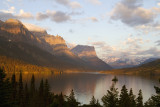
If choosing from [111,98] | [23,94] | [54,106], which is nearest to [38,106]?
[23,94]

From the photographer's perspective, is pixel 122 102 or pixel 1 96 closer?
pixel 1 96

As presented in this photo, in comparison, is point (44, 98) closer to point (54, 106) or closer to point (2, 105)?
point (54, 106)

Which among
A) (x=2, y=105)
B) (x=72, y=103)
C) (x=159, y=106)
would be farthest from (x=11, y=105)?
(x=72, y=103)

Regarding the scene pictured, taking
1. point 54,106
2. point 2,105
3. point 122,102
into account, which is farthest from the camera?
point 122,102

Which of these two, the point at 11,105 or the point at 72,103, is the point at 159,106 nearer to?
the point at 11,105

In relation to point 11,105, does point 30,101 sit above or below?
below

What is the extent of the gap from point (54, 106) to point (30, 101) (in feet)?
91.0

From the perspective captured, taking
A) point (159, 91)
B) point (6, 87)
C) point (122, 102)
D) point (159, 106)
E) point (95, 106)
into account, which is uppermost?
point (6, 87)

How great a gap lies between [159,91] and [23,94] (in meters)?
56.2

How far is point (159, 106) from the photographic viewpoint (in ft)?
82.3

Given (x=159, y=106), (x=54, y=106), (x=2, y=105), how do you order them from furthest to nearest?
(x=54, y=106) < (x=159, y=106) < (x=2, y=105)

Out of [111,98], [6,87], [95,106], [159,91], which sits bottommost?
[95,106]

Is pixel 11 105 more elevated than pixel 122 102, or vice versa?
pixel 11 105

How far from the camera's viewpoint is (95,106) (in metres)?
62.0
